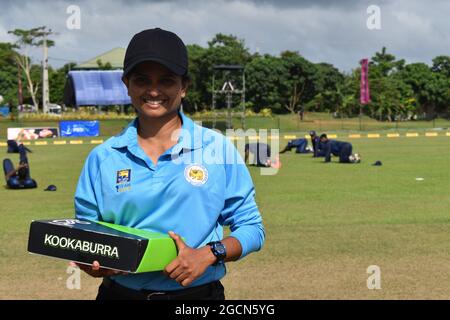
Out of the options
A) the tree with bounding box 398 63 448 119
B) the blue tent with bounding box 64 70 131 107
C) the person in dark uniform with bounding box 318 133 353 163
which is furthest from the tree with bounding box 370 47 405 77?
the person in dark uniform with bounding box 318 133 353 163

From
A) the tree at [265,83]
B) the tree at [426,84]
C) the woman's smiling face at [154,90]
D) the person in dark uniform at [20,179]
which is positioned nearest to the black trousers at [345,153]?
the person in dark uniform at [20,179]

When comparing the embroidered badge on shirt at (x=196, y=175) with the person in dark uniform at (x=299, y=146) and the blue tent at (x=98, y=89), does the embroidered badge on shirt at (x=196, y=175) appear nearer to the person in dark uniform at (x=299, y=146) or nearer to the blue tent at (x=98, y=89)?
the person in dark uniform at (x=299, y=146)

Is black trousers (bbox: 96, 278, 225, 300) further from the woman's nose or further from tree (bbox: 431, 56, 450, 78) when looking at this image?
tree (bbox: 431, 56, 450, 78)

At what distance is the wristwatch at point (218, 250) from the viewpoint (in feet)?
9.58

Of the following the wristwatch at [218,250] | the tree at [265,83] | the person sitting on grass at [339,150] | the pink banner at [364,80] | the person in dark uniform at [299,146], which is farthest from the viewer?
the tree at [265,83]

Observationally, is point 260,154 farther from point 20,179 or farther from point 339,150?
point 20,179

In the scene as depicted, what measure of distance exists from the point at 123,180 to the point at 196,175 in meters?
0.30

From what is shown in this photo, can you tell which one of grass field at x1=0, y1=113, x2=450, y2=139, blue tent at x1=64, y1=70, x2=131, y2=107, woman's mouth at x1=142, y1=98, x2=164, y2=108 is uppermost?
blue tent at x1=64, y1=70, x2=131, y2=107

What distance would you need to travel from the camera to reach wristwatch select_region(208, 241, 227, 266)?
2920 millimetres

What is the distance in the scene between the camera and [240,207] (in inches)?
123

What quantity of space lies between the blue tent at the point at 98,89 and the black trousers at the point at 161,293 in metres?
67.9

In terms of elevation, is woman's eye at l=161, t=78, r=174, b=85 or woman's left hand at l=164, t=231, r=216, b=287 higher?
woman's eye at l=161, t=78, r=174, b=85

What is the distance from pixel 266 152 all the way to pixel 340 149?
3.01 metres

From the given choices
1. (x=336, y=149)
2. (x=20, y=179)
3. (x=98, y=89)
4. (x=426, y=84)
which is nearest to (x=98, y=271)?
(x=20, y=179)
